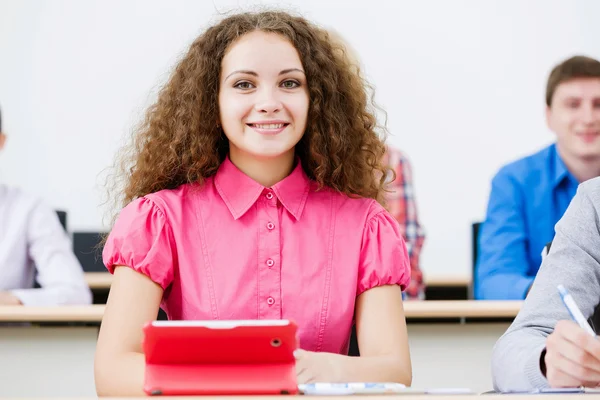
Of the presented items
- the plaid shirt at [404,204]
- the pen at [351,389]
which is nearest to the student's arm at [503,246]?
the plaid shirt at [404,204]

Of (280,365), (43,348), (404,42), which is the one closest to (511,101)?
(404,42)

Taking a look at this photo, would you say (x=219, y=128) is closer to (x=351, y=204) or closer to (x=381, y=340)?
(x=351, y=204)

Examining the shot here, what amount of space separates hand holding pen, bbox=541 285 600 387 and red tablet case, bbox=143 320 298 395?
0.41m

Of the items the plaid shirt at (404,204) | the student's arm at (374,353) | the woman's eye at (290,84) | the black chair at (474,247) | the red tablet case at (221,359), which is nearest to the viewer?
the red tablet case at (221,359)

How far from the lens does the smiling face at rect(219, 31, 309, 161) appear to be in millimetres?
1581

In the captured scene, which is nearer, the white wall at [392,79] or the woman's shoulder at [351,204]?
the woman's shoulder at [351,204]

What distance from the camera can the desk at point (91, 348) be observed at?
89.7 inches

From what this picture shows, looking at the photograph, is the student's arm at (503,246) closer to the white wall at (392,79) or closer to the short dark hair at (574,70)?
the short dark hair at (574,70)

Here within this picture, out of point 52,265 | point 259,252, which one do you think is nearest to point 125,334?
point 259,252

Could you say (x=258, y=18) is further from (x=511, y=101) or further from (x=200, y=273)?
(x=511, y=101)

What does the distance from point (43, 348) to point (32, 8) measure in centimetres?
279

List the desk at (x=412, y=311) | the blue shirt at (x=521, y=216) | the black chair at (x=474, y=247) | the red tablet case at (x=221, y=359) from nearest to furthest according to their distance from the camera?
the red tablet case at (x=221, y=359) → the desk at (x=412, y=311) → the blue shirt at (x=521, y=216) → the black chair at (x=474, y=247)

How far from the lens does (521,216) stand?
285 centimetres

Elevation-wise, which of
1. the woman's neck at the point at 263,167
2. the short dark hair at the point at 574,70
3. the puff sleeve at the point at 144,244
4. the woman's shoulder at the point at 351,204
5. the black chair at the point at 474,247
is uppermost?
the short dark hair at the point at 574,70
